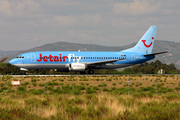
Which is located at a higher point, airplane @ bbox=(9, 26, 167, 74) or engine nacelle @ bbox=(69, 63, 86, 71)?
airplane @ bbox=(9, 26, 167, 74)

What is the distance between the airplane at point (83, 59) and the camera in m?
45.6

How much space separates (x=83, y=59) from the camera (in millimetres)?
48250

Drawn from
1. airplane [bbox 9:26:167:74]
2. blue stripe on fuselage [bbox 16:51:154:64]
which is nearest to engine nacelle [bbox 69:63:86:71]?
airplane [bbox 9:26:167:74]

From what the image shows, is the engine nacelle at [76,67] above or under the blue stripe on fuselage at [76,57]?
under

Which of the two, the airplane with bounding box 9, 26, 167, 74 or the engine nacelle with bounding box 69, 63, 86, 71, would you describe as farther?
the engine nacelle with bounding box 69, 63, 86, 71

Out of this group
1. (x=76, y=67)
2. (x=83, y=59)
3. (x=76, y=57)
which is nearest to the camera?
(x=76, y=67)

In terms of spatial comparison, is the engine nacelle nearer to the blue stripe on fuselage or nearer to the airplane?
the airplane

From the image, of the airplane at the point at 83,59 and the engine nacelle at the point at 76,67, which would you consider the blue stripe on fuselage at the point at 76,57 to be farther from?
the engine nacelle at the point at 76,67

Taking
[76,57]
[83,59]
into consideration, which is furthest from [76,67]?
[83,59]

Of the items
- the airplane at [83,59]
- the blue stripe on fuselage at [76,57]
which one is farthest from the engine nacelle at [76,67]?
the blue stripe on fuselage at [76,57]

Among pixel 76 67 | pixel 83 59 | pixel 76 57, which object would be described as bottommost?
pixel 76 67

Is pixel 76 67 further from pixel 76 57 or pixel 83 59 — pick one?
pixel 83 59

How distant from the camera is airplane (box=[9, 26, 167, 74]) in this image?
4556cm

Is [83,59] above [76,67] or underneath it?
above
